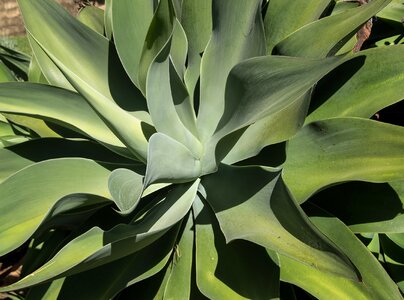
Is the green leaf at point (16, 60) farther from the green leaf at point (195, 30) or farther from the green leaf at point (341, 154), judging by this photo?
the green leaf at point (341, 154)

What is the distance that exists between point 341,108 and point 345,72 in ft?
0.23

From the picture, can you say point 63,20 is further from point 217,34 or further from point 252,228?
point 252,228

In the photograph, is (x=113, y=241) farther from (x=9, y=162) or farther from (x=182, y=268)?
(x=9, y=162)

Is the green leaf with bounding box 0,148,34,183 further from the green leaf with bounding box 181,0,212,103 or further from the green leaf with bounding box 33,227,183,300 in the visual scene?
the green leaf with bounding box 181,0,212,103

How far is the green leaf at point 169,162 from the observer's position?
0.82 metres

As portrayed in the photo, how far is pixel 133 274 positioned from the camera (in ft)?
3.23

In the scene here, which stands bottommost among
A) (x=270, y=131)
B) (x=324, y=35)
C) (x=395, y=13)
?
(x=395, y=13)

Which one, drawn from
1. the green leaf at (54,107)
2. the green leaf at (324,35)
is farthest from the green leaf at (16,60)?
the green leaf at (324,35)

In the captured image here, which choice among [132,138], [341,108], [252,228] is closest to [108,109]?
[132,138]

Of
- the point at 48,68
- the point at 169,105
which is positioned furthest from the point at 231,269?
the point at 48,68

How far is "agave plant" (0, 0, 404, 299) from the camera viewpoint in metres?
0.83

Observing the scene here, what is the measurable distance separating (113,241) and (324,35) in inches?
19.7

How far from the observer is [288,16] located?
1037 millimetres

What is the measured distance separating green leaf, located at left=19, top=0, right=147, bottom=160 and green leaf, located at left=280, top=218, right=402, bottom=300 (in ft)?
1.19
